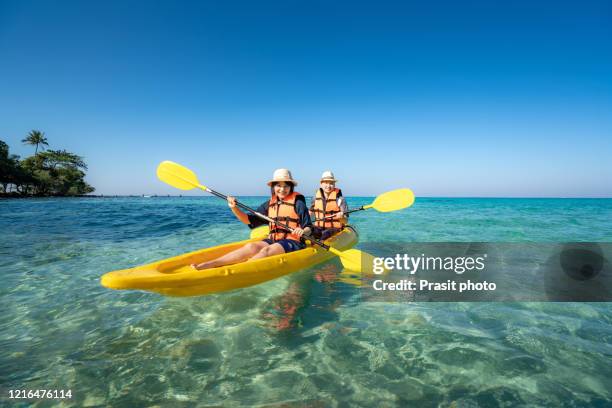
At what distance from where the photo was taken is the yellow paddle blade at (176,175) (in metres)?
5.80

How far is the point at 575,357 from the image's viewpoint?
9.79 ft

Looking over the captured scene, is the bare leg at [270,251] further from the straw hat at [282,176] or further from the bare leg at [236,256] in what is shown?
the straw hat at [282,176]

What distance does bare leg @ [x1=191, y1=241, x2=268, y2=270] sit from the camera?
4048 millimetres

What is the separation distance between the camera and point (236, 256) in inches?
172

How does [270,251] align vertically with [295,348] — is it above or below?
above

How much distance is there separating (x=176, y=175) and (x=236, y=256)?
8.31ft

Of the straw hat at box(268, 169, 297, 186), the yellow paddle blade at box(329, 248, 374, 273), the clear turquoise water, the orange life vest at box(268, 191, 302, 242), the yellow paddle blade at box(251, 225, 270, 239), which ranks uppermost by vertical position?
the straw hat at box(268, 169, 297, 186)

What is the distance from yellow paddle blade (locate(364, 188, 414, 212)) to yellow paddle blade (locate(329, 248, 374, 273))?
10.3ft

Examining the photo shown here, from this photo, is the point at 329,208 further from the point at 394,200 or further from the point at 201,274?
the point at 201,274

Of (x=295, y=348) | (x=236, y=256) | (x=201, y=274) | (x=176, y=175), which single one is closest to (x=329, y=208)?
(x=176, y=175)

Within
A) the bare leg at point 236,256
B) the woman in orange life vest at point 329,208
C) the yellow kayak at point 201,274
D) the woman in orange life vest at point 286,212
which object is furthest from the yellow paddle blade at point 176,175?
the woman in orange life vest at point 329,208

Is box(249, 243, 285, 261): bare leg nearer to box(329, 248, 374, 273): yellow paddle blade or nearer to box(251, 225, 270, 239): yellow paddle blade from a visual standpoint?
box(329, 248, 374, 273): yellow paddle blade

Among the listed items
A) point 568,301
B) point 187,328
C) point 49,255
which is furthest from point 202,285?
point 49,255

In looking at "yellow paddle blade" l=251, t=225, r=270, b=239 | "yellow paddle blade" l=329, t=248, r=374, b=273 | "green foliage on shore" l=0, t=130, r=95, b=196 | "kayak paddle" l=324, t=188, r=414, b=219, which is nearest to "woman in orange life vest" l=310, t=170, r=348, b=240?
"kayak paddle" l=324, t=188, r=414, b=219
